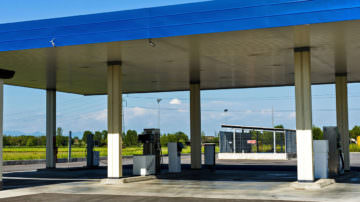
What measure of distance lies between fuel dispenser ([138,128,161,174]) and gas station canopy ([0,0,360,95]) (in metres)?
2.68

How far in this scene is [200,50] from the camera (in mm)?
15953

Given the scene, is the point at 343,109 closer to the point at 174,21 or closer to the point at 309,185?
the point at 309,185

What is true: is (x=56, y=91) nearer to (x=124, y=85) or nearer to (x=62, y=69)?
(x=124, y=85)

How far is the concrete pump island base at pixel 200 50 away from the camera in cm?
1259

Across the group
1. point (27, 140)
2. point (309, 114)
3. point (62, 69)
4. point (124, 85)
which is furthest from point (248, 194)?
point (27, 140)

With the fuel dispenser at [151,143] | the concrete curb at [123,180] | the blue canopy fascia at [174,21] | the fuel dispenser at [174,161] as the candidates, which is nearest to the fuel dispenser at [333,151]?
the fuel dispenser at [174,161]

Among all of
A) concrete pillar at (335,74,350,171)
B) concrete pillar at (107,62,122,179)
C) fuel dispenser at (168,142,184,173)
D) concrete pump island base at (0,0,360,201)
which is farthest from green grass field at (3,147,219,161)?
concrete pillar at (335,74,350,171)

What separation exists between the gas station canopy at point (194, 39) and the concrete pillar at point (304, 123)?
3.38 ft

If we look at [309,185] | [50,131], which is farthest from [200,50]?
[50,131]

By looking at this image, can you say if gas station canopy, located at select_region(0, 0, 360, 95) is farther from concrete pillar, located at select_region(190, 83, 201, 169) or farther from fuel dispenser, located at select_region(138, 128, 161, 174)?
concrete pillar, located at select_region(190, 83, 201, 169)

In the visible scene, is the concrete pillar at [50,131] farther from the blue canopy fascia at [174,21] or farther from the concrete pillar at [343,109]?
the concrete pillar at [343,109]

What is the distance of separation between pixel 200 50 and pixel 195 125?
340 inches

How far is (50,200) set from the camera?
41.8 ft

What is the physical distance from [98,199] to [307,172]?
21.2 ft
